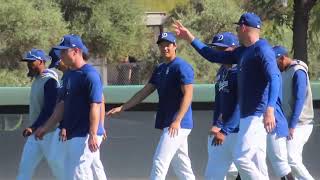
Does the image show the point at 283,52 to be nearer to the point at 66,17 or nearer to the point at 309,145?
the point at 309,145

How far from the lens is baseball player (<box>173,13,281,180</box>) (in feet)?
21.7

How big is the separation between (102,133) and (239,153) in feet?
4.48

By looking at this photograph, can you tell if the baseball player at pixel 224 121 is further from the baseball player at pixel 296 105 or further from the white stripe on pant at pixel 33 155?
the white stripe on pant at pixel 33 155

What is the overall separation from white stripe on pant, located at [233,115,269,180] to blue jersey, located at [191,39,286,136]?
0.09 metres

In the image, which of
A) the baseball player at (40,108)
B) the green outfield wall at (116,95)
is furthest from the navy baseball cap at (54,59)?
the green outfield wall at (116,95)

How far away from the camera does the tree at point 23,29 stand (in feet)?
95.8

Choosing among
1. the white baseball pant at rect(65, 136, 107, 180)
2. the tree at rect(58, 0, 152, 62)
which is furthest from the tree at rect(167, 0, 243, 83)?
the white baseball pant at rect(65, 136, 107, 180)

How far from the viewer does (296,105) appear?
27.3 feet

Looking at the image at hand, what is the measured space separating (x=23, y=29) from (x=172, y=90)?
2227cm

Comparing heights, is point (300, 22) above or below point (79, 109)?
below

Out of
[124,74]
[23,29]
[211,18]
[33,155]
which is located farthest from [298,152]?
[211,18]

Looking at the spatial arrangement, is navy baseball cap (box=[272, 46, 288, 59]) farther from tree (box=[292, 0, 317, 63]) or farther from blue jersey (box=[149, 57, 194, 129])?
tree (box=[292, 0, 317, 63])

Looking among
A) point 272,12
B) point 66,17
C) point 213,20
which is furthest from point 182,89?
point 213,20

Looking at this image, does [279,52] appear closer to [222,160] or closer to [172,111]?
[172,111]
